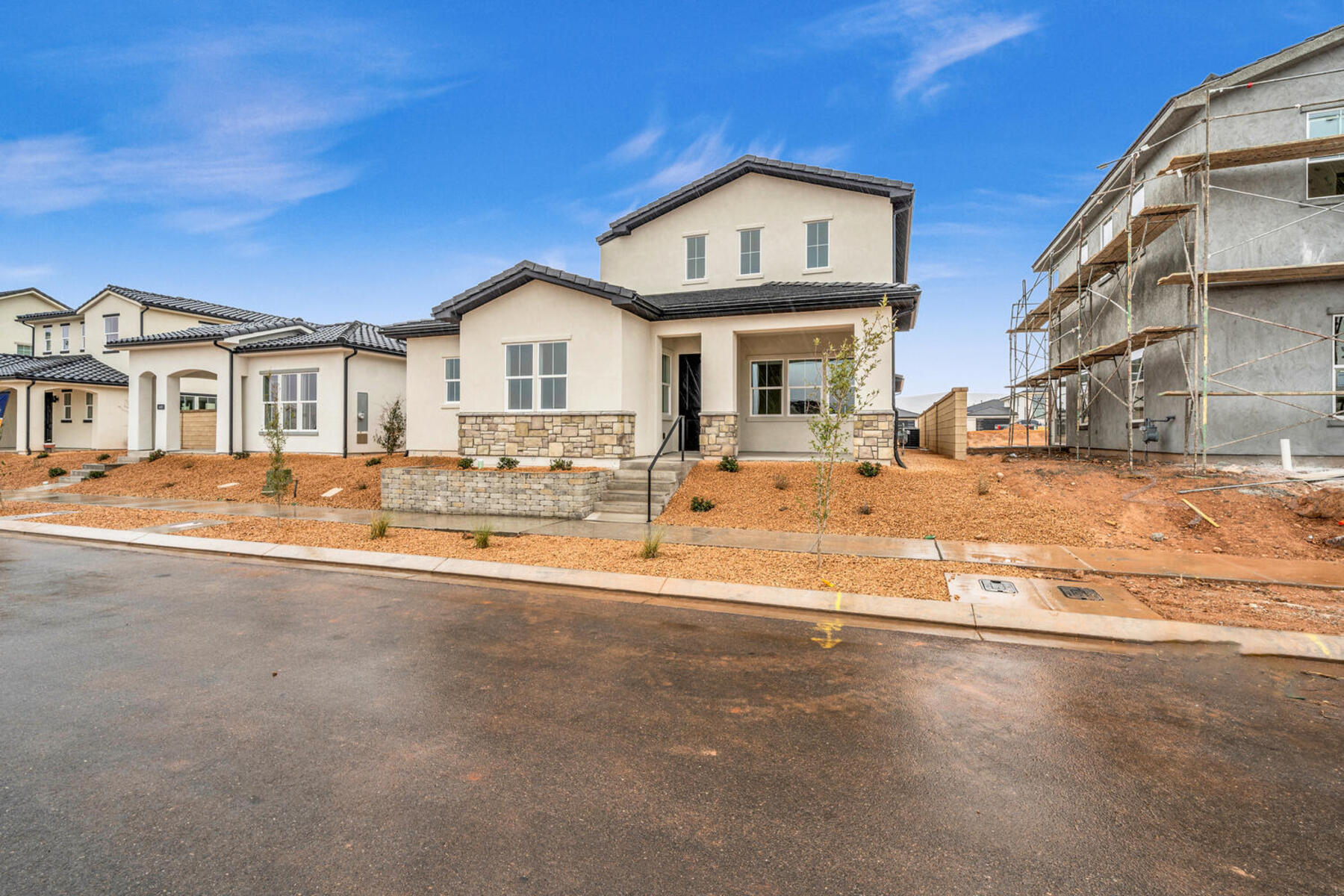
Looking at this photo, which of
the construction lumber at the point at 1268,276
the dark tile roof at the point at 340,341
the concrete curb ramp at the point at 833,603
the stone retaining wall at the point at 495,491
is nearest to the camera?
the concrete curb ramp at the point at 833,603

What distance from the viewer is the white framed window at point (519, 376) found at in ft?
46.8

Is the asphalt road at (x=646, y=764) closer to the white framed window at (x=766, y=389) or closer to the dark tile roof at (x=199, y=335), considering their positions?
the white framed window at (x=766, y=389)

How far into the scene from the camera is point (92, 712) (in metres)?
3.89

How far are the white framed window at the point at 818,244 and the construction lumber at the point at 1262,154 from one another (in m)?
7.32

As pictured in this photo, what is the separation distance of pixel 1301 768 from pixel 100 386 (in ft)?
118

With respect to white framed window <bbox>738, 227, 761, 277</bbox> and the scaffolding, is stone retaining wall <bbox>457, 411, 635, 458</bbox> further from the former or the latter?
the scaffolding

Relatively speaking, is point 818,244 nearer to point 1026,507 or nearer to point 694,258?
point 694,258

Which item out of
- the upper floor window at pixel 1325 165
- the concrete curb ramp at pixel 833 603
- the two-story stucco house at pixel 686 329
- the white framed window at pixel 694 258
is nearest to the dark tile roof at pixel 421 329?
the two-story stucco house at pixel 686 329

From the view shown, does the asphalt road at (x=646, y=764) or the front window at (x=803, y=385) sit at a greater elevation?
the front window at (x=803, y=385)

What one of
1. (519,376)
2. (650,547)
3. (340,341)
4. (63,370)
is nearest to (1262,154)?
(650,547)

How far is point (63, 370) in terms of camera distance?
25188 mm

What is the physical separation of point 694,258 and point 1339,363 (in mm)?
14994

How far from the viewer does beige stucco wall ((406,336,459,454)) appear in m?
17.8

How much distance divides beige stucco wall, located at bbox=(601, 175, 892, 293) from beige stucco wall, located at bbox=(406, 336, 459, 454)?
19.4 feet
